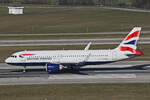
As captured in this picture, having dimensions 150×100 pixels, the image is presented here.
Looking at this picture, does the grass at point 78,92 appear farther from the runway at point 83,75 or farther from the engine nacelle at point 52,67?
the engine nacelle at point 52,67

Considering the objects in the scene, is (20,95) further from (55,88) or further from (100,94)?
(100,94)

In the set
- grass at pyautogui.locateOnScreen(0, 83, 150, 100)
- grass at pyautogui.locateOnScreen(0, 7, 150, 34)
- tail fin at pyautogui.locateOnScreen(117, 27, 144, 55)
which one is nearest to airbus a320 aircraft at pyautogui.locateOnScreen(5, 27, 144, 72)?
tail fin at pyautogui.locateOnScreen(117, 27, 144, 55)

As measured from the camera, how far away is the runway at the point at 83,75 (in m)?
46.4

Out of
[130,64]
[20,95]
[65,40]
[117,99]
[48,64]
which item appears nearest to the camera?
[117,99]

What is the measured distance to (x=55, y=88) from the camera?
42.4 m

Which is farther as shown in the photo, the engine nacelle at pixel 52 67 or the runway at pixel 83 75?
the engine nacelle at pixel 52 67

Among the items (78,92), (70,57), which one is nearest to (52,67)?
(70,57)

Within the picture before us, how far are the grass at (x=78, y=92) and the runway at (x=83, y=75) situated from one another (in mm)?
2868

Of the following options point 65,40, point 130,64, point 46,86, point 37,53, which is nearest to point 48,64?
point 37,53

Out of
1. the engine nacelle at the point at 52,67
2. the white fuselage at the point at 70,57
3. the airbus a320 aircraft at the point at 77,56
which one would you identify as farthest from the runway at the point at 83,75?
the white fuselage at the point at 70,57

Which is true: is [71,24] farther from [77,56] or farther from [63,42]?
[77,56]

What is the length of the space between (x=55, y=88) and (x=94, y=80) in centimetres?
Result: 675

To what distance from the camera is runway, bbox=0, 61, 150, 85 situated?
46.4m

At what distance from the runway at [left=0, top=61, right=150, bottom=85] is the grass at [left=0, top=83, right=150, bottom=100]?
287 cm
